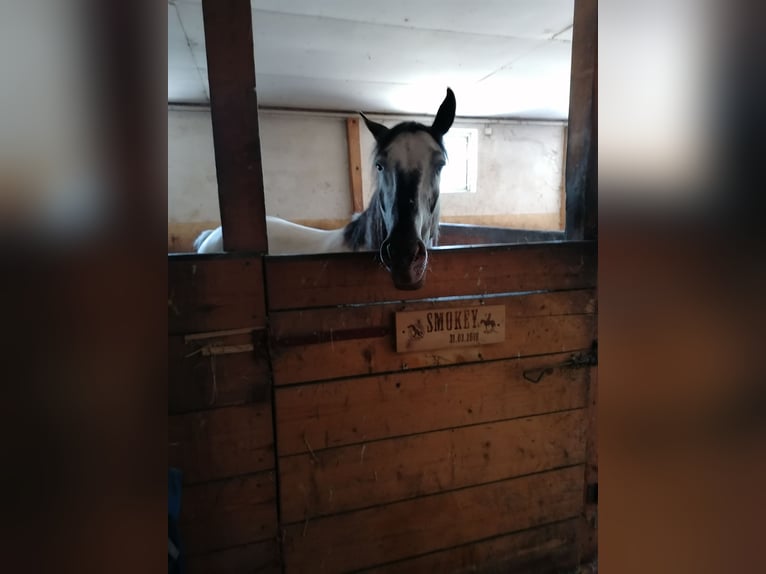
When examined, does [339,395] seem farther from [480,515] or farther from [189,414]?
[480,515]

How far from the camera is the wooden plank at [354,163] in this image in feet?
13.0

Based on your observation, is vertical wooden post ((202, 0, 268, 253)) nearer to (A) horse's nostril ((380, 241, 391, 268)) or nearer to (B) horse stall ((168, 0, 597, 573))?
(B) horse stall ((168, 0, 597, 573))

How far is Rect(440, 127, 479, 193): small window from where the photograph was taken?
15.0 ft

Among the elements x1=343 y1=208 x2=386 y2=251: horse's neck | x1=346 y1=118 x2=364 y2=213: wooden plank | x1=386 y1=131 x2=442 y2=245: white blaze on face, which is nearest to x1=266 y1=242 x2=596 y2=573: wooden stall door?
x1=386 y1=131 x2=442 y2=245: white blaze on face

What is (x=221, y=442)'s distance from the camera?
77 cm

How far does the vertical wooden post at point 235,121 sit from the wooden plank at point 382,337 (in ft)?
0.67

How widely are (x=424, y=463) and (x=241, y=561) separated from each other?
47 cm

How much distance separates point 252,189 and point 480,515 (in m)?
1.02

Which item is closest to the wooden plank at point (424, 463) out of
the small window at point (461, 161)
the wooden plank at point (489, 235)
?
the wooden plank at point (489, 235)

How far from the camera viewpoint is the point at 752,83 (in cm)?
21

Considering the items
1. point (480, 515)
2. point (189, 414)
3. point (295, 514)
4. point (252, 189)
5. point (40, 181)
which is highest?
point (252, 189)

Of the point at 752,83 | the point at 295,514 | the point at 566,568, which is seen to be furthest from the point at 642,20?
the point at 566,568

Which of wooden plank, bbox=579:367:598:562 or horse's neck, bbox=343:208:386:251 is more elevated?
horse's neck, bbox=343:208:386:251

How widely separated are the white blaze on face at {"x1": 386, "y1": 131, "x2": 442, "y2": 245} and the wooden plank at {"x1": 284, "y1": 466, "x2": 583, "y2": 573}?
0.73m
